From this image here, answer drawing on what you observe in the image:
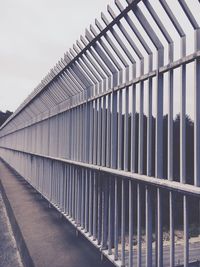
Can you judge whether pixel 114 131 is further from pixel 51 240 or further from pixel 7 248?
pixel 7 248

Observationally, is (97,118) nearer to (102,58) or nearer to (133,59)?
(102,58)

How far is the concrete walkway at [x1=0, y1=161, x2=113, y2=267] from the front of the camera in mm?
3982

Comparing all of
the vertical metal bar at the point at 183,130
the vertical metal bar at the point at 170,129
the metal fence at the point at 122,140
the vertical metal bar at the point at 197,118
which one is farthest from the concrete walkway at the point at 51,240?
the vertical metal bar at the point at 197,118

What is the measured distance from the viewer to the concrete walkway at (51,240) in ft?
13.1

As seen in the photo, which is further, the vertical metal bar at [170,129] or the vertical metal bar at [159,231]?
the vertical metal bar at [159,231]

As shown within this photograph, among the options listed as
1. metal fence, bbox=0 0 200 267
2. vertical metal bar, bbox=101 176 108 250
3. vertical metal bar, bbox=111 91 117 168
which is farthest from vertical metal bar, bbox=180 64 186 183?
vertical metal bar, bbox=101 176 108 250

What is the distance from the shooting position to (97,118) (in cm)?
431

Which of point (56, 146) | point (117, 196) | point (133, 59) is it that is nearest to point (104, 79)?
point (133, 59)

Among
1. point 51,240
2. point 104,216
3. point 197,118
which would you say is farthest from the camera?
point 51,240

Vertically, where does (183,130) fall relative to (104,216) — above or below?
above

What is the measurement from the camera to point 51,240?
15.9ft

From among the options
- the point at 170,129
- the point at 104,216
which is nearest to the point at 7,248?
the point at 104,216

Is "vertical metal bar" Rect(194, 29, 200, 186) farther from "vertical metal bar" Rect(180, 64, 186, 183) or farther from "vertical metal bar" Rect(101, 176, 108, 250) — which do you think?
"vertical metal bar" Rect(101, 176, 108, 250)

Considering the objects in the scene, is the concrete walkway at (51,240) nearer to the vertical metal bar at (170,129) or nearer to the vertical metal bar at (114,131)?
the vertical metal bar at (114,131)
